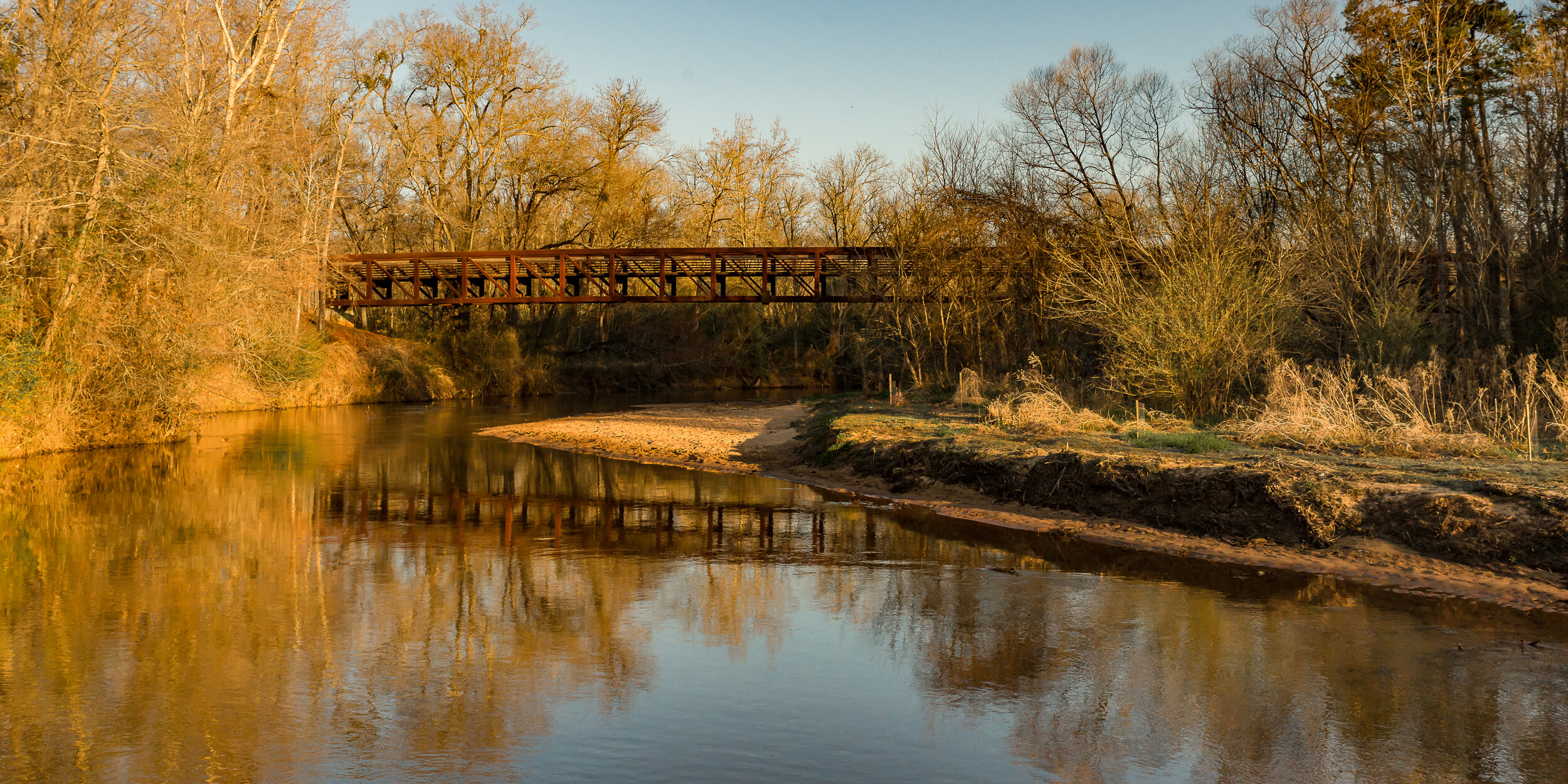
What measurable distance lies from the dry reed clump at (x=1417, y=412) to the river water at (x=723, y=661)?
6.34 metres

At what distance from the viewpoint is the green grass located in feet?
52.7

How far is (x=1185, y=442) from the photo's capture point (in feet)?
54.8

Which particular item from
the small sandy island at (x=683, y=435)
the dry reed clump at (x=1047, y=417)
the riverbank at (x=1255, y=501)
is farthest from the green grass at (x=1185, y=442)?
the small sandy island at (x=683, y=435)

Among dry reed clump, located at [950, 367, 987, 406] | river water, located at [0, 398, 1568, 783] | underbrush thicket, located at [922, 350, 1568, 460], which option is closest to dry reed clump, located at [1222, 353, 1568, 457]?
underbrush thicket, located at [922, 350, 1568, 460]

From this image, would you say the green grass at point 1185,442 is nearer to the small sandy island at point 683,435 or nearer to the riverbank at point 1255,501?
the riverbank at point 1255,501

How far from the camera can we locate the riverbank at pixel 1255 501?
34.8 ft

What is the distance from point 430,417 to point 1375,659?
33968 millimetres

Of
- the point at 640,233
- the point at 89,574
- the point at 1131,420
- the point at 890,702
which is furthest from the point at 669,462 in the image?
the point at 640,233

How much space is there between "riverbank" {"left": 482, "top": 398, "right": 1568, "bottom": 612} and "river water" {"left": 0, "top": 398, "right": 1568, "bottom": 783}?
87cm

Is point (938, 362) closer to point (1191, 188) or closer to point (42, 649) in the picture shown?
point (1191, 188)

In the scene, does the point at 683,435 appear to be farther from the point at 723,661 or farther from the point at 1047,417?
the point at 723,661

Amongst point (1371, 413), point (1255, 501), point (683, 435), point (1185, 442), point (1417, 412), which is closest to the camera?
point (1255, 501)

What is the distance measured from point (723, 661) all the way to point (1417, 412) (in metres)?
14.7

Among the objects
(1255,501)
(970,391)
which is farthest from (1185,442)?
(970,391)
